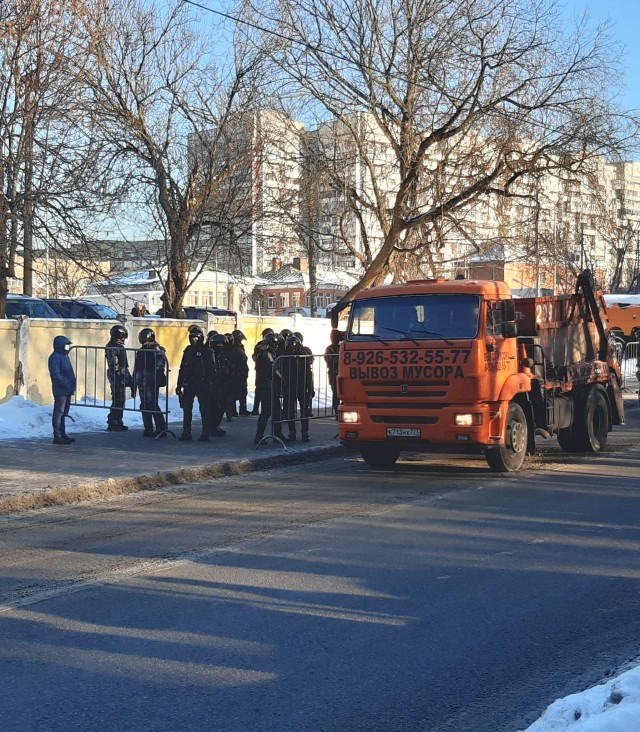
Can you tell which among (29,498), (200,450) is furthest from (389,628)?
(200,450)

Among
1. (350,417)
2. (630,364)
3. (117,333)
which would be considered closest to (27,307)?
(117,333)

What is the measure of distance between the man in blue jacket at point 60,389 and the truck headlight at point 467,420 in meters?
6.39

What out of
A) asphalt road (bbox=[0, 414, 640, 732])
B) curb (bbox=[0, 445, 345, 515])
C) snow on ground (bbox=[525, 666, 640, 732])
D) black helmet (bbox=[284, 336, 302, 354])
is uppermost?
black helmet (bbox=[284, 336, 302, 354])

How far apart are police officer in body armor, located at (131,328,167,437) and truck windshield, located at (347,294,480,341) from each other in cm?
437

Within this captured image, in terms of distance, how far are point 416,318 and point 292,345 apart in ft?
13.4

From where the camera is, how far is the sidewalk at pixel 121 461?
1134 cm

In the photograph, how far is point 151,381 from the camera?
1648 centimetres

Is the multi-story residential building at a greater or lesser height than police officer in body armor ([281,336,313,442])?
greater

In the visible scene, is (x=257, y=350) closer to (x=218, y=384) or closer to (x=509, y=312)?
(x=218, y=384)

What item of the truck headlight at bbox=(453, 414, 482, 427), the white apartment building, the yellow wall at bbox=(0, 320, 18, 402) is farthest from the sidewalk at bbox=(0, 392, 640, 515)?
the white apartment building

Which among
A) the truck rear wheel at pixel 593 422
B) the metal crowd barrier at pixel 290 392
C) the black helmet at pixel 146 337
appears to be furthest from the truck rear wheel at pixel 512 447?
the black helmet at pixel 146 337

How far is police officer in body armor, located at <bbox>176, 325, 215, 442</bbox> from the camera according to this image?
52.4 ft

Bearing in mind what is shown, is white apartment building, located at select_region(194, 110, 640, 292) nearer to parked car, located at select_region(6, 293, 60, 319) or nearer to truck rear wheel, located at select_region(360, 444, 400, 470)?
parked car, located at select_region(6, 293, 60, 319)

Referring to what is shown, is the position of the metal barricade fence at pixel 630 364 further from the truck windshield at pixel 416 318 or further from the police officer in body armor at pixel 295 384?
the truck windshield at pixel 416 318
